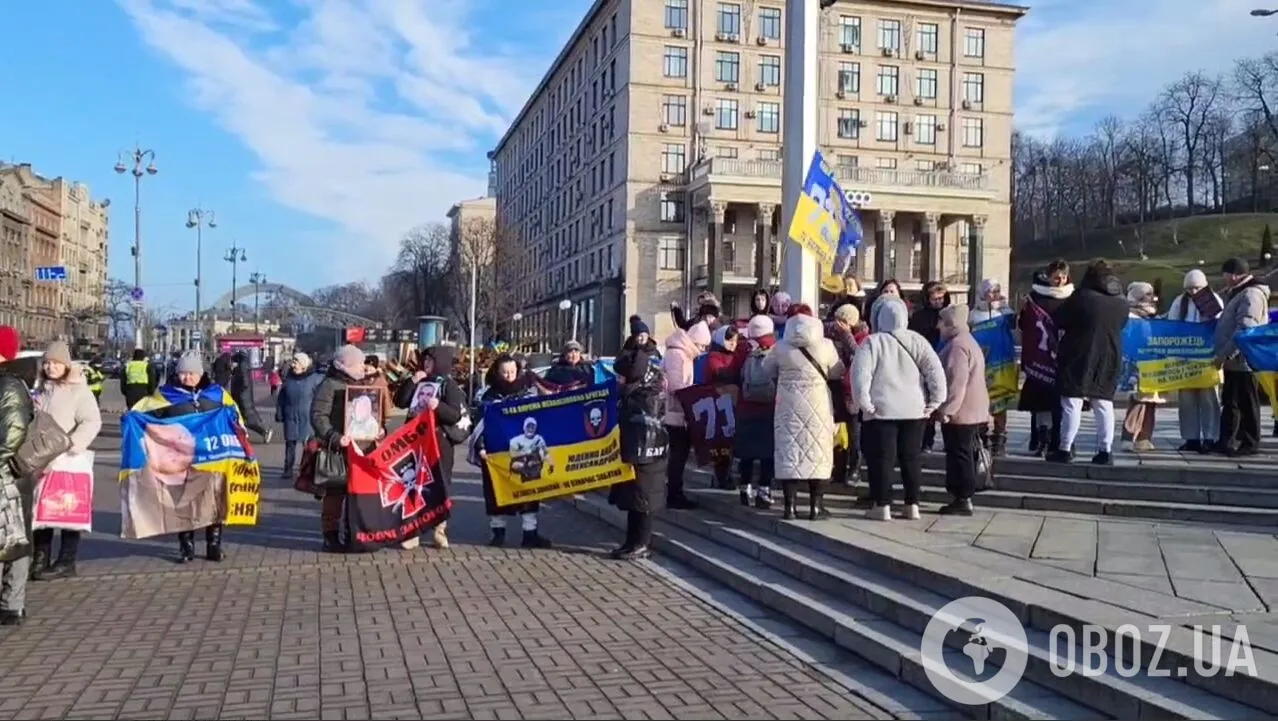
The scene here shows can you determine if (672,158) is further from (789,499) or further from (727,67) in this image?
(789,499)

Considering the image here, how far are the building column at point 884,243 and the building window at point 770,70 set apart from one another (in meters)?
12.5

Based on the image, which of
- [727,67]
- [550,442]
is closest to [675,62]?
[727,67]

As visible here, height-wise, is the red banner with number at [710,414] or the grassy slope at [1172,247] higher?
the grassy slope at [1172,247]

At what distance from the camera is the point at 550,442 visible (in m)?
11.0

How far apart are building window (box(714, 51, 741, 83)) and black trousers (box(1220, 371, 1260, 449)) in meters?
64.9

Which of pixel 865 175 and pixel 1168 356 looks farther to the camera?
pixel 865 175

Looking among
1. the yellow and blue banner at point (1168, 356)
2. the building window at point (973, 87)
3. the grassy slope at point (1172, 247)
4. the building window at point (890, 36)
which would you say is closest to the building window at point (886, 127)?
the building window at point (890, 36)

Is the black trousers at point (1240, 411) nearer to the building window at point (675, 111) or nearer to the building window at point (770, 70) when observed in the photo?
the building window at point (675, 111)

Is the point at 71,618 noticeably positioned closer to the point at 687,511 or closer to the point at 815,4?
the point at 687,511

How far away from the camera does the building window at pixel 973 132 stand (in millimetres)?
77250

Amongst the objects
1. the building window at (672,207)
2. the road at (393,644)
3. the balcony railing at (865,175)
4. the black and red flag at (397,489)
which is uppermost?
the balcony railing at (865,175)

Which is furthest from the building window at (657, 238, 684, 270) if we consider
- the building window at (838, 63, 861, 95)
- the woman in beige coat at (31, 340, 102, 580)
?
the woman in beige coat at (31, 340, 102, 580)

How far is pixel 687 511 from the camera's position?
36.7 feet

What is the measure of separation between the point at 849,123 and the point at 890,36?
6991 millimetres
